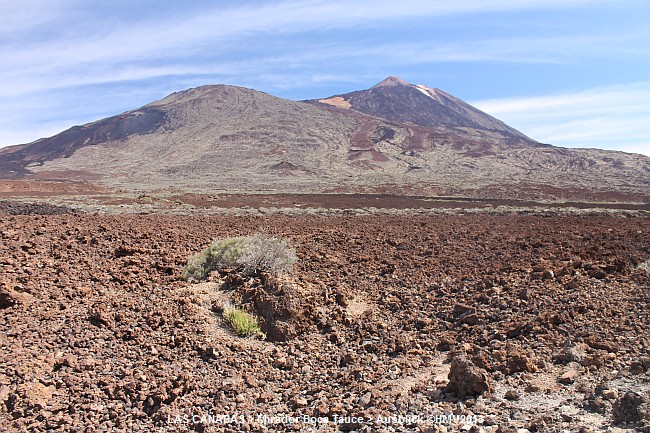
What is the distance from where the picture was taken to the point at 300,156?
241ft

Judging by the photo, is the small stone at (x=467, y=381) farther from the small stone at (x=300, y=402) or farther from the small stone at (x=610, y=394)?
the small stone at (x=300, y=402)

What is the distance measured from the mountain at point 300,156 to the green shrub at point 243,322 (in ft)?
120

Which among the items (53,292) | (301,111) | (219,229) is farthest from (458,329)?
(301,111)

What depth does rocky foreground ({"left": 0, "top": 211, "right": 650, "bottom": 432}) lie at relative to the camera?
156 inches

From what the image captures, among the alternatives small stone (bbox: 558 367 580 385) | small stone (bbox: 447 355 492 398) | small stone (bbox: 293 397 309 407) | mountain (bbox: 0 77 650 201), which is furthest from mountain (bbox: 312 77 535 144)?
small stone (bbox: 293 397 309 407)

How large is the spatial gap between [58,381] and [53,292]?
6.51ft

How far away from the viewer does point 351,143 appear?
82.4 metres

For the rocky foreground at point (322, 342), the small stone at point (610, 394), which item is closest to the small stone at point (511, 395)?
the rocky foreground at point (322, 342)

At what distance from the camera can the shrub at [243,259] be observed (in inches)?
285

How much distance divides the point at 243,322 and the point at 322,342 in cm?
97

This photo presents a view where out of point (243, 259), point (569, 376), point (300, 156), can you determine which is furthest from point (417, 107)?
point (569, 376)

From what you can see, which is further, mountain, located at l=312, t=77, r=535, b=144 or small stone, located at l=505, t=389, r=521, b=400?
mountain, located at l=312, t=77, r=535, b=144

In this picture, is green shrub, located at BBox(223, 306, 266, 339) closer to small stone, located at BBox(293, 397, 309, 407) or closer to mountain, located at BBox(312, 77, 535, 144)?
small stone, located at BBox(293, 397, 309, 407)

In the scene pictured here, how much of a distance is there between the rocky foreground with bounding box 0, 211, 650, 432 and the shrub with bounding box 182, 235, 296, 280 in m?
0.27
